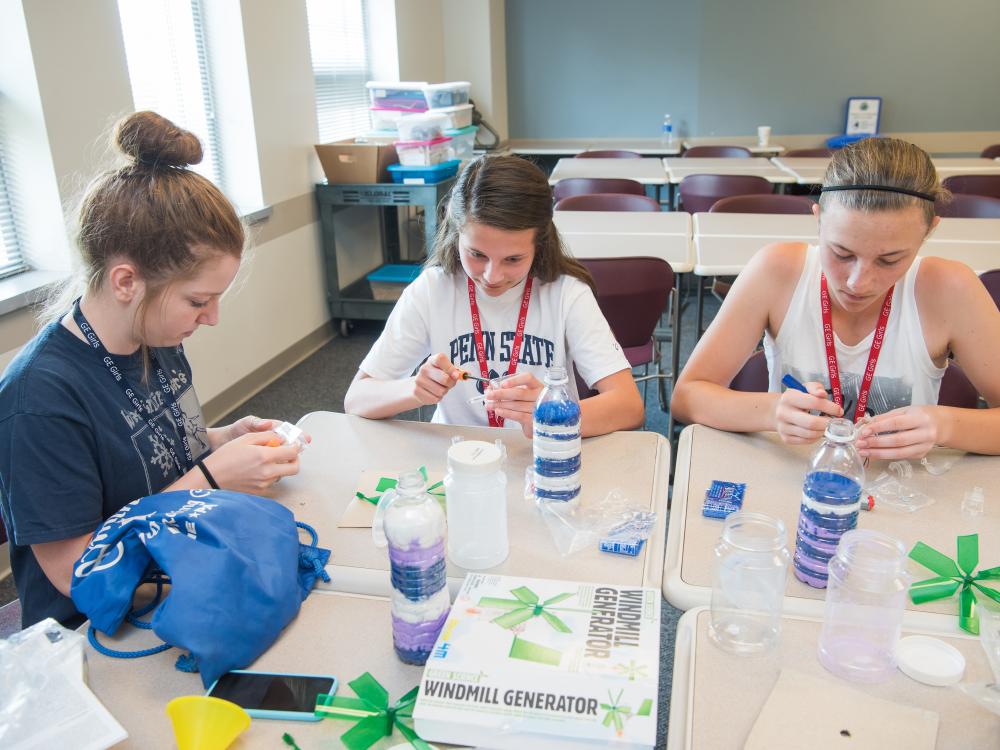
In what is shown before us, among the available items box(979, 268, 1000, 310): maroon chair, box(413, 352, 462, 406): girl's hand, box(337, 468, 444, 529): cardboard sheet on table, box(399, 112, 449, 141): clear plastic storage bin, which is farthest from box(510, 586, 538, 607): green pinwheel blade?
box(399, 112, 449, 141): clear plastic storage bin

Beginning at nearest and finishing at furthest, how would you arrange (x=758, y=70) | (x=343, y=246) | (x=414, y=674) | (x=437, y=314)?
(x=414, y=674) → (x=437, y=314) → (x=343, y=246) → (x=758, y=70)

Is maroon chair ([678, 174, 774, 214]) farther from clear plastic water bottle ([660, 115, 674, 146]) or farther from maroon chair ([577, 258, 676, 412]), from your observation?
clear plastic water bottle ([660, 115, 674, 146])

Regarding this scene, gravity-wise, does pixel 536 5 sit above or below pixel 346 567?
above

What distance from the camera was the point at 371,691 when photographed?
0.90 metres

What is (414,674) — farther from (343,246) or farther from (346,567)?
(343,246)

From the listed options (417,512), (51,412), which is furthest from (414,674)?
(51,412)

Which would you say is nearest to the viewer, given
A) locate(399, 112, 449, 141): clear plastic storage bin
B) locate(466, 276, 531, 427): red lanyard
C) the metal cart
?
locate(466, 276, 531, 427): red lanyard

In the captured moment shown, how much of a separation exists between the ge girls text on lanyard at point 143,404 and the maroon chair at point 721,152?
4.98m

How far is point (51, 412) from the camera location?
110 centimetres

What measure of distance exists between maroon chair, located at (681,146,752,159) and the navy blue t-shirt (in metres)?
5.10

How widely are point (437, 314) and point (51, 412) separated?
84 centimetres

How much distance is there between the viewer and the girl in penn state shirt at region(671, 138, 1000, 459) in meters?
1.39

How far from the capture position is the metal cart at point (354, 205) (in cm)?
421

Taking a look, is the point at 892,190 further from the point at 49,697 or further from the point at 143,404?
the point at 49,697
